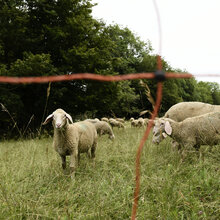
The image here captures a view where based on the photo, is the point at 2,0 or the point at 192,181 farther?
the point at 2,0

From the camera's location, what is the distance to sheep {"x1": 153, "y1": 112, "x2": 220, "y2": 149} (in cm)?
387

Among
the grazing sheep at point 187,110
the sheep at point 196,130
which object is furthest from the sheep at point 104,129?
the sheep at point 196,130

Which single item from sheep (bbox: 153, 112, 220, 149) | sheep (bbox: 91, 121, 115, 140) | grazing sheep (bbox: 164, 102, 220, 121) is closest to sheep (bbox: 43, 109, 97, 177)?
sheep (bbox: 153, 112, 220, 149)

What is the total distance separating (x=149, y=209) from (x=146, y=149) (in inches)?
79.5

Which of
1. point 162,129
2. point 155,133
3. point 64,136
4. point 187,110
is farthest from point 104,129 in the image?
point 64,136

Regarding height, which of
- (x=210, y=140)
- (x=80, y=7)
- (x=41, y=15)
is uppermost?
(x=80, y=7)

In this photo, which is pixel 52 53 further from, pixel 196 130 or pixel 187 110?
pixel 196 130

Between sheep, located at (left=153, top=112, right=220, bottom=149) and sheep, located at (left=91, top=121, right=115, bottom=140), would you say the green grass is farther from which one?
sheep, located at (left=91, top=121, right=115, bottom=140)

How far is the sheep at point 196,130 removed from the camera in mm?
3871

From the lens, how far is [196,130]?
4.02 m

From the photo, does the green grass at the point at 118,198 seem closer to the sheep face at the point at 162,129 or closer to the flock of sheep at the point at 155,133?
the flock of sheep at the point at 155,133

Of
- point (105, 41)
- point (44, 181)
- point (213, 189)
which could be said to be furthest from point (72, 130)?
point (105, 41)

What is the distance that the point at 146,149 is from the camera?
411cm

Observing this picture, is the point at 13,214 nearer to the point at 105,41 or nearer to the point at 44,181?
the point at 44,181
